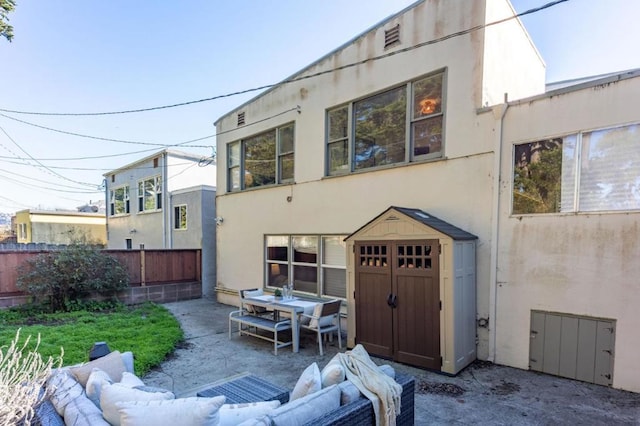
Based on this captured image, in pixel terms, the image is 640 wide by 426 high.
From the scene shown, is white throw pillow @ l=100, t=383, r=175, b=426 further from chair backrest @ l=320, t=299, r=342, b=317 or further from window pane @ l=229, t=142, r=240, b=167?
window pane @ l=229, t=142, r=240, b=167

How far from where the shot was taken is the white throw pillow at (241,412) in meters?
1.96

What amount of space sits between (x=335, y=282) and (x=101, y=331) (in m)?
4.93

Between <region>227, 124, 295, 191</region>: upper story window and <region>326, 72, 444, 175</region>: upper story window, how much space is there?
4.94 feet

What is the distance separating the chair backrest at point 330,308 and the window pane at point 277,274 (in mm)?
2855

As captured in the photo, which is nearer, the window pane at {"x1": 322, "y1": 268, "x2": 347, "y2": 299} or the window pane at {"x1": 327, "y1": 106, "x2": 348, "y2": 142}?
the window pane at {"x1": 322, "y1": 268, "x2": 347, "y2": 299}

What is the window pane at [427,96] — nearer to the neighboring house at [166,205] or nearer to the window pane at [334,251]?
the window pane at [334,251]

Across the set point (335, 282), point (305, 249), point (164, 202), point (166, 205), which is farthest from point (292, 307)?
point (164, 202)

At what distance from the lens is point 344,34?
7.39 meters

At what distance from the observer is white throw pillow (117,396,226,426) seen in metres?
1.74

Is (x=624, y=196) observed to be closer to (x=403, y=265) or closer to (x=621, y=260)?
(x=621, y=260)

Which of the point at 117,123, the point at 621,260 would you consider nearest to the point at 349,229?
the point at 621,260

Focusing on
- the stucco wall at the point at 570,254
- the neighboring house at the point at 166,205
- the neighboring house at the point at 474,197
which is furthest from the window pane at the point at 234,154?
the stucco wall at the point at 570,254

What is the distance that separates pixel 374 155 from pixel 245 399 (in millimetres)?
5248

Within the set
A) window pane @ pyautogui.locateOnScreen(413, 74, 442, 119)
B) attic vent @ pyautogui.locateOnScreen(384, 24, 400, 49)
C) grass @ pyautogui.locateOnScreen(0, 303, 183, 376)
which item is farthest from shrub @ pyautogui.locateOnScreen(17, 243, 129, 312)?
attic vent @ pyautogui.locateOnScreen(384, 24, 400, 49)
